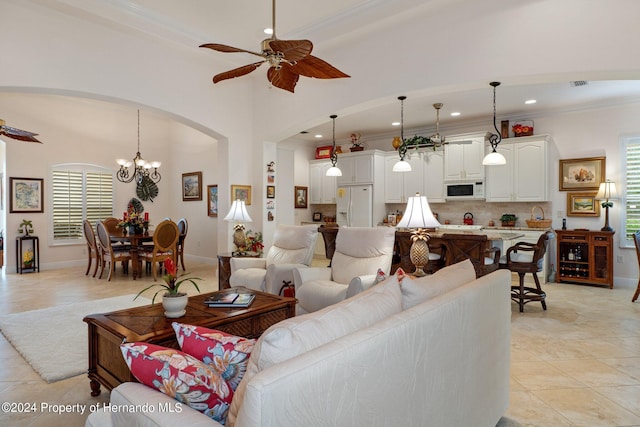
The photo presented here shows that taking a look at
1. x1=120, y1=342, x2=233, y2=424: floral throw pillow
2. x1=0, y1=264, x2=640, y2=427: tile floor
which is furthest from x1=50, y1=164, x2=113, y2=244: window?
x1=120, y1=342, x2=233, y2=424: floral throw pillow

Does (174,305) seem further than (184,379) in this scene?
Yes

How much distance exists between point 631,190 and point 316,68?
5.66 metres

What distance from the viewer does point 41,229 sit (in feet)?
23.4

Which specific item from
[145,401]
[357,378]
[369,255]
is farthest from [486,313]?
[369,255]

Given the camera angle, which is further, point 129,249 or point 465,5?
point 129,249

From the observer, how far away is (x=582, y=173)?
5969 mm

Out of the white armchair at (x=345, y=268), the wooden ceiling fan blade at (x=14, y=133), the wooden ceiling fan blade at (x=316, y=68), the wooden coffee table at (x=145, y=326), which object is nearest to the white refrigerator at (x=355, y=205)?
the white armchair at (x=345, y=268)

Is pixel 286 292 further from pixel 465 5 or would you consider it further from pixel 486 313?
pixel 465 5

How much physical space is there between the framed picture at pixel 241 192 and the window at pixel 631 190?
5913 mm

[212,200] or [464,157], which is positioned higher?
[464,157]

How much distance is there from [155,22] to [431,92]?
332 centimetres

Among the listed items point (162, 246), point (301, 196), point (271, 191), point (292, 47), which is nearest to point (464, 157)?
point (271, 191)

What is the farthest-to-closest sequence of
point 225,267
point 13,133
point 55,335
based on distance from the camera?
point 225,267
point 13,133
point 55,335

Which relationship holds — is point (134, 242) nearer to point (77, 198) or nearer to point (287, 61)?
point (77, 198)
